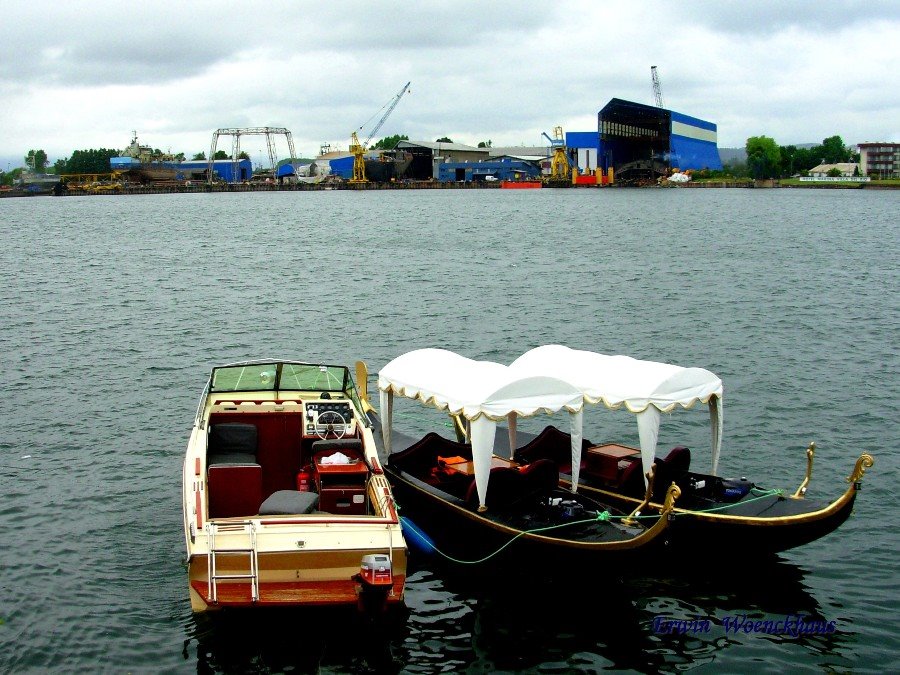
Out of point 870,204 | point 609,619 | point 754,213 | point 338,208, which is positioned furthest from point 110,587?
point 870,204

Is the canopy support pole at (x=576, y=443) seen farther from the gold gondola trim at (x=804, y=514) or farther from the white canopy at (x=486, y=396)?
the gold gondola trim at (x=804, y=514)

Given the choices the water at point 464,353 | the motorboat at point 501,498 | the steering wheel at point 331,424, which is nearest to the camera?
the water at point 464,353

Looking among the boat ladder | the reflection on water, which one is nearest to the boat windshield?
the reflection on water

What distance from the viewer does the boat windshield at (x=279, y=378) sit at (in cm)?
1930

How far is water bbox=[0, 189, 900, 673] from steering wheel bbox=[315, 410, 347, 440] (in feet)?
9.63

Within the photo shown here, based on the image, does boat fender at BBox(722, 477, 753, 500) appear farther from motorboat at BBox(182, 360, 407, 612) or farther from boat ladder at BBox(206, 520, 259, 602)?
boat ladder at BBox(206, 520, 259, 602)

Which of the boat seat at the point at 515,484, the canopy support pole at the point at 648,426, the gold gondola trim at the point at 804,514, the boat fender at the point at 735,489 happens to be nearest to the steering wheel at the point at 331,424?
the boat seat at the point at 515,484

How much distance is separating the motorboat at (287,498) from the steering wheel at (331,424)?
0.02m

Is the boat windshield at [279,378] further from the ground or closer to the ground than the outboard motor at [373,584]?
further from the ground

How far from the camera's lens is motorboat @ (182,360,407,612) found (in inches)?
508

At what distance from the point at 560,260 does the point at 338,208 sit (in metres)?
86.2

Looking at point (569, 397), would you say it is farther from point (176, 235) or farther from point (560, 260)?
point (176, 235)

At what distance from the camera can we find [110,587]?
1634cm

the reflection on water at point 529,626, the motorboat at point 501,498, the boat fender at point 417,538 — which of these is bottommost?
the reflection on water at point 529,626
